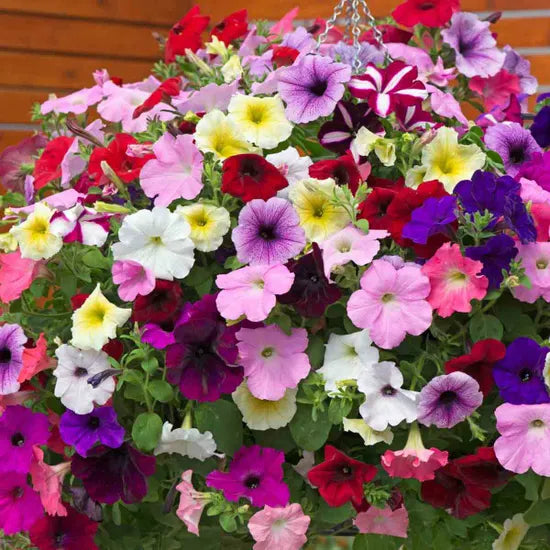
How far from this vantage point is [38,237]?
92 centimetres

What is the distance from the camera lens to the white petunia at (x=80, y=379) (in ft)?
2.85

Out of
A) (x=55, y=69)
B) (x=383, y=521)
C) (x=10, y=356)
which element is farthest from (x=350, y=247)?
(x=55, y=69)

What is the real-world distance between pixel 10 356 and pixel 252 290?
11.6 inches

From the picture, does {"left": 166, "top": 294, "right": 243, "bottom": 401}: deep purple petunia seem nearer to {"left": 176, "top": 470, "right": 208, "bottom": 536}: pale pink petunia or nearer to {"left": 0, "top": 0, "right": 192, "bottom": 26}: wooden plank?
{"left": 176, "top": 470, "right": 208, "bottom": 536}: pale pink petunia

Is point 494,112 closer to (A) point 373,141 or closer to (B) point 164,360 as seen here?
(A) point 373,141

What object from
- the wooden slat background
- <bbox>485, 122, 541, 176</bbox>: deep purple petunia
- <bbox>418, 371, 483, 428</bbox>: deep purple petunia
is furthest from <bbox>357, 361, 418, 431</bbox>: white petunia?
the wooden slat background

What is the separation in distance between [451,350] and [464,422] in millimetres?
71

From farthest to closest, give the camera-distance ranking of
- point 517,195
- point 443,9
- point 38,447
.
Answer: point 443,9 < point 38,447 < point 517,195

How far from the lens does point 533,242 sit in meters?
0.85

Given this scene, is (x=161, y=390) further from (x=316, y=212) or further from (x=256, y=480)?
(x=316, y=212)

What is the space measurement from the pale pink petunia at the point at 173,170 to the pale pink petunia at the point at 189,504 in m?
0.28

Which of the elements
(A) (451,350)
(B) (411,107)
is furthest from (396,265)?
(B) (411,107)

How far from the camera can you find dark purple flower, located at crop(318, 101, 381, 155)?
3.18 ft

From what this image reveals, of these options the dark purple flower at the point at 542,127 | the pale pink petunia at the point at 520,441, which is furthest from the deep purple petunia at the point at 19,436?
the dark purple flower at the point at 542,127
